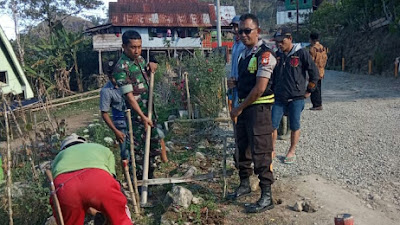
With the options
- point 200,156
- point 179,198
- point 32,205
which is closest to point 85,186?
point 179,198

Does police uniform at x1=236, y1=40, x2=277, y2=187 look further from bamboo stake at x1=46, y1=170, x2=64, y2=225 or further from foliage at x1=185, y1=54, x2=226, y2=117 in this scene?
foliage at x1=185, y1=54, x2=226, y2=117

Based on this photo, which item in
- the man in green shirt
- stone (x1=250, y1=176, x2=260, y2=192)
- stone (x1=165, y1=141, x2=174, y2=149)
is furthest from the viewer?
stone (x1=165, y1=141, x2=174, y2=149)

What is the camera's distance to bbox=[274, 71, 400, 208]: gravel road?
3.84 m

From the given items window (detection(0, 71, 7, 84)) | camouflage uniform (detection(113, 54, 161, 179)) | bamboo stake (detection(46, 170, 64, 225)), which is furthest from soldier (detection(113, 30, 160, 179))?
window (detection(0, 71, 7, 84))

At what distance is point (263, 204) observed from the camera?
3.27 metres

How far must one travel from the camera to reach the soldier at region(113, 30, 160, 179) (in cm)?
337

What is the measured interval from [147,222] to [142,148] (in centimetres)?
80

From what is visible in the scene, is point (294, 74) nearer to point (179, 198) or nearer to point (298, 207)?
point (298, 207)

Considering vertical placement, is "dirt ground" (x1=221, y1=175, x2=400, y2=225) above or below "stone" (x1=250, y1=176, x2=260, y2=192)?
below

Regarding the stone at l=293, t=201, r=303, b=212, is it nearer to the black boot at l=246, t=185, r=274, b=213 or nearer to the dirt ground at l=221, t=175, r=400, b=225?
the dirt ground at l=221, t=175, r=400, b=225

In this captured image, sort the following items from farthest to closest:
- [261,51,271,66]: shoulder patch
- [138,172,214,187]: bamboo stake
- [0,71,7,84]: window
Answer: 1. [0,71,7,84]: window
2. [138,172,214,187]: bamboo stake
3. [261,51,271,66]: shoulder patch

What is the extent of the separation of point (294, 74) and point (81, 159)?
10.1 ft

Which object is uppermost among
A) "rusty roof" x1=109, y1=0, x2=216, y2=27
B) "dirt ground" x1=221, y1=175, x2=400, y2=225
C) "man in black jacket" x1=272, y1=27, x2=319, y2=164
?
"rusty roof" x1=109, y1=0, x2=216, y2=27

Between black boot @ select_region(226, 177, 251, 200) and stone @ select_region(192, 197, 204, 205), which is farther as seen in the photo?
black boot @ select_region(226, 177, 251, 200)
